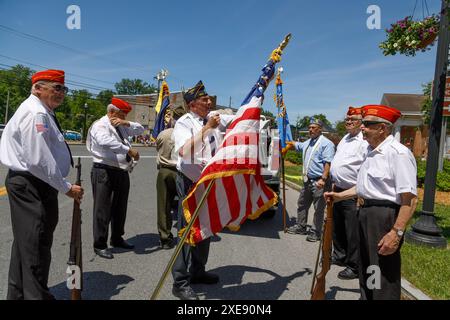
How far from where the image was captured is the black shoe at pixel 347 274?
4.02 metres

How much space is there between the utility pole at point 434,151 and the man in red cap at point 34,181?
5221 mm

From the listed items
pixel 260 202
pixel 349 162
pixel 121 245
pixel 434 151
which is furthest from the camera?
pixel 434 151

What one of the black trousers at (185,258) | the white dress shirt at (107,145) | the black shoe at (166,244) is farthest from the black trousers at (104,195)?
the black trousers at (185,258)

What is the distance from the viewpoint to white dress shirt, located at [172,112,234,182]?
3173 millimetres

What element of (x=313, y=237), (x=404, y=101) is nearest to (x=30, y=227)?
(x=313, y=237)

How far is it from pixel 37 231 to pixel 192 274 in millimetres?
1781

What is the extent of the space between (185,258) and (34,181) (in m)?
1.61

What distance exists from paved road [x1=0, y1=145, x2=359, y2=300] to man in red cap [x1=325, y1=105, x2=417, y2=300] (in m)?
1.00

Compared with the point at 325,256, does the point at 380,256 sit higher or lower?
higher

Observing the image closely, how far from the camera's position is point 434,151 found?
16.9 ft

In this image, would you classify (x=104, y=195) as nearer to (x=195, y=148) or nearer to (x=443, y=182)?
(x=195, y=148)

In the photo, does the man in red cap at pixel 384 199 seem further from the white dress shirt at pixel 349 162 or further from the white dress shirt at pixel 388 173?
the white dress shirt at pixel 349 162

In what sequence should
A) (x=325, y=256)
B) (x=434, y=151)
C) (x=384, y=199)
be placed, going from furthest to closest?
1. (x=434, y=151)
2. (x=325, y=256)
3. (x=384, y=199)

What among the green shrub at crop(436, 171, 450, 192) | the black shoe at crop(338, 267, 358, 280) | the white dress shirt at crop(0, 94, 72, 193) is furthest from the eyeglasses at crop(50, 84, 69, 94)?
the green shrub at crop(436, 171, 450, 192)
